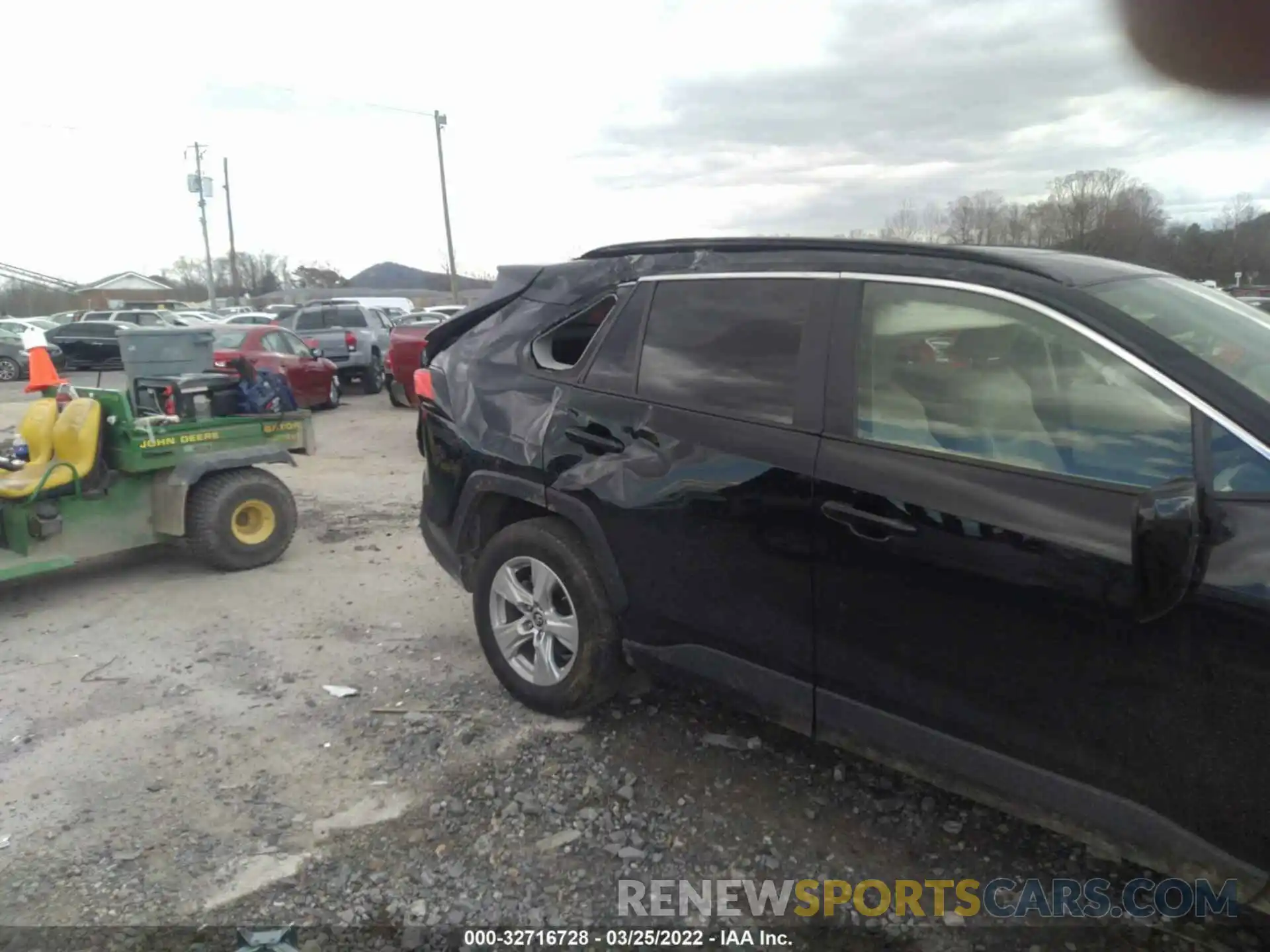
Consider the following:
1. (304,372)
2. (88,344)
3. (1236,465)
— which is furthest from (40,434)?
(88,344)

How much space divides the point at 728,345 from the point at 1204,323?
55.6 inches

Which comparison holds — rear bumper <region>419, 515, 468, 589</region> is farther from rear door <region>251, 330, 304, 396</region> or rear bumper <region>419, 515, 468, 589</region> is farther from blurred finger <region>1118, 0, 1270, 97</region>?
rear door <region>251, 330, 304, 396</region>

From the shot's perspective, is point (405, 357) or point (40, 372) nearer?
point (40, 372)

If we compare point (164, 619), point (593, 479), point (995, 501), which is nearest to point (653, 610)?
point (593, 479)

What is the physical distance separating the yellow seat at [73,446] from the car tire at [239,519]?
610 millimetres

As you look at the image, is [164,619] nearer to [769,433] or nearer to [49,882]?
[49,882]

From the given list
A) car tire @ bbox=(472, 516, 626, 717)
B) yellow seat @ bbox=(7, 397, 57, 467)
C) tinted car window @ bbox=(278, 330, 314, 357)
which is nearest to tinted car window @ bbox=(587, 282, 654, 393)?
car tire @ bbox=(472, 516, 626, 717)

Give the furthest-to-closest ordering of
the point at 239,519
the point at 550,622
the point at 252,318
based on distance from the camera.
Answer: the point at 252,318 → the point at 239,519 → the point at 550,622

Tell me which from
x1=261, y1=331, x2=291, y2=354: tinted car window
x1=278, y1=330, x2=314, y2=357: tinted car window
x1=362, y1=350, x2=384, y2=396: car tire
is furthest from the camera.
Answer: x1=362, y1=350, x2=384, y2=396: car tire

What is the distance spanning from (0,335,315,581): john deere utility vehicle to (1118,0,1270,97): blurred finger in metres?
5.31

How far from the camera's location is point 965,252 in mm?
2756

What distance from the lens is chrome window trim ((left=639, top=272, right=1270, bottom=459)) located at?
2.18m

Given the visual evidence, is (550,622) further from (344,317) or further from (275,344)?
(344,317)

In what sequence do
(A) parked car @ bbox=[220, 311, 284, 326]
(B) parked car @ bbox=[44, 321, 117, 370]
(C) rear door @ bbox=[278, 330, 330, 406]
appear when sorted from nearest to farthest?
(C) rear door @ bbox=[278, 330, 330, 406]
(B) parked car @ bbox=[44, 321, 117, 370]
(A) parked car @ bbox=[220, 311, 284, 326]
